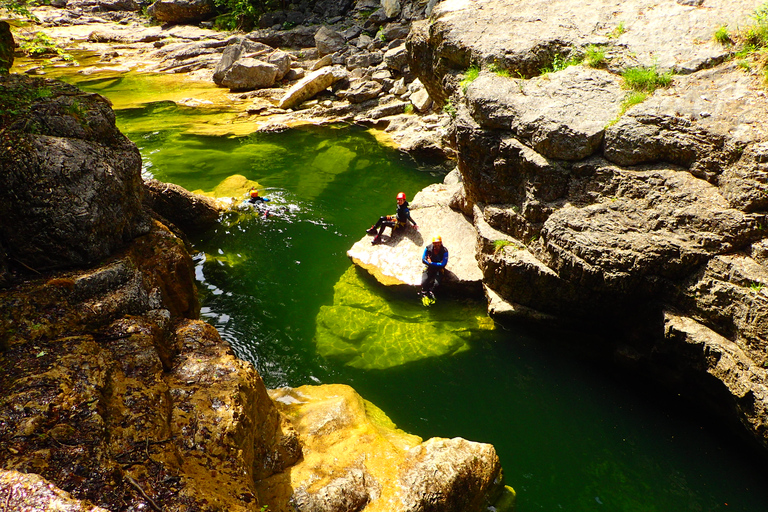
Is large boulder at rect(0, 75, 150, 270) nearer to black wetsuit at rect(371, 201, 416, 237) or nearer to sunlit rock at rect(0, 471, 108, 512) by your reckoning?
sunlit rock at rect(0, 471, 108, 512)

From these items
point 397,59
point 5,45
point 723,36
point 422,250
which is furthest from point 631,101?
point 397,59

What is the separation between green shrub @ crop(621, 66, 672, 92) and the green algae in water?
5417 millimetres

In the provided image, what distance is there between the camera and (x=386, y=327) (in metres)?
9.34

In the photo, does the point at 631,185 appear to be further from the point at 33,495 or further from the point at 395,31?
the point at 395,31

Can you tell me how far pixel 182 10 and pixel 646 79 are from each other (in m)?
36.6

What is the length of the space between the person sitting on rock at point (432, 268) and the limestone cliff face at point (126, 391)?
3.27 metres

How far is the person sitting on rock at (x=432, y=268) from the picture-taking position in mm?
9820

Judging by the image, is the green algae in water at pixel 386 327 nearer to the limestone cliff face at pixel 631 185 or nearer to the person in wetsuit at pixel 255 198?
the limestone cliff face at pixel 631 185

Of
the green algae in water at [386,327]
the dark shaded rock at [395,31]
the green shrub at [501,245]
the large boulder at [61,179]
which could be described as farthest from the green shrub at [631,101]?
the dark shaded rock at [395,31]

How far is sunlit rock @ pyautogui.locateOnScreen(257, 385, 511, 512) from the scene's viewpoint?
4.92 meters

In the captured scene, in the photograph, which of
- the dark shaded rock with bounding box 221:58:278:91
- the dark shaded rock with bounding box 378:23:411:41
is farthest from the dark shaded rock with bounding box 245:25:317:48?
the dark shaded rock with bounding box 221:58:278:91

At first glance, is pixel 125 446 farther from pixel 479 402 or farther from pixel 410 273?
pixel 410 273

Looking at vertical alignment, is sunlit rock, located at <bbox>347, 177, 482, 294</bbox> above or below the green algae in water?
above

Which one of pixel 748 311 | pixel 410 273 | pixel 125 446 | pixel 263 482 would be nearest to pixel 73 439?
pixel 125 446
